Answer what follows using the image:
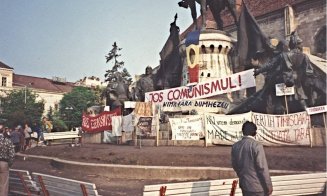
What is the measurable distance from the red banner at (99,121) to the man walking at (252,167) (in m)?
12.3

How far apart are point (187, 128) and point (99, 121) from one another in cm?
639

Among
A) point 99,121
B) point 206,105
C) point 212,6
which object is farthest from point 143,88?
point 212,6

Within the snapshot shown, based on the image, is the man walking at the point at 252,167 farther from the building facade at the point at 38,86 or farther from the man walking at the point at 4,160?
the building facade at the point at 38,86

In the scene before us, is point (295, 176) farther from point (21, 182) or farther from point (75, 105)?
point (75, 105)

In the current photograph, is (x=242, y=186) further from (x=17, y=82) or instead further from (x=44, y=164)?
(x=17, y=82)

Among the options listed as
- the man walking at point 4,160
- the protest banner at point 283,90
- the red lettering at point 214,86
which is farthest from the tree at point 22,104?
the man walking at point 4,160

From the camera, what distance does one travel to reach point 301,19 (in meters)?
29.6

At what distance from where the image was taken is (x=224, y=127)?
11977 millimetres

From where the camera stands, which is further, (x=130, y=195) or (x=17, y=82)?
(x=17, y=82)

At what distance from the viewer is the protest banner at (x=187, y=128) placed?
12.3 meters

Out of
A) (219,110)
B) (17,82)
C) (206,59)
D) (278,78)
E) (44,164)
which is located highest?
(17,82)

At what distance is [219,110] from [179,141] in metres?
3.03

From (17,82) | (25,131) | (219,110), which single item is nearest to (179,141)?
(219,110)

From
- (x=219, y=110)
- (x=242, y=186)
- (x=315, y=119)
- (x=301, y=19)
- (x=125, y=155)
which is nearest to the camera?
(x=242, y=186)
